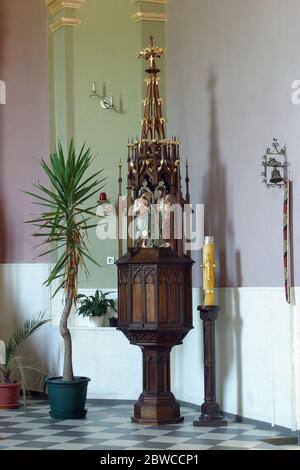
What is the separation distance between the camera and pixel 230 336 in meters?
8.48

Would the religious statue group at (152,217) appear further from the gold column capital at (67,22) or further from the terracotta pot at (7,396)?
the gold column capital at (67,22)

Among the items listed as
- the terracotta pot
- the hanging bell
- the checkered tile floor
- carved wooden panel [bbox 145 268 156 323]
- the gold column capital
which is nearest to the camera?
the checkered tile floor

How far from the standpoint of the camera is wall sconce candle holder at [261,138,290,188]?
24.9ft

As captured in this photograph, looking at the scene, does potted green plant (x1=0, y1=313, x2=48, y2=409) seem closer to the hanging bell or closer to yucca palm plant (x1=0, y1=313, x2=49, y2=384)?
yucca palm plant (x1=0, y1=313, x2=49, y2=384)

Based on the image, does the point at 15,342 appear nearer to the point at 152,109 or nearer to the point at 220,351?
the point at 220,351

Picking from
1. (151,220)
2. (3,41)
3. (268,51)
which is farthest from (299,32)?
(3,41)

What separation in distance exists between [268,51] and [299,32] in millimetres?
521

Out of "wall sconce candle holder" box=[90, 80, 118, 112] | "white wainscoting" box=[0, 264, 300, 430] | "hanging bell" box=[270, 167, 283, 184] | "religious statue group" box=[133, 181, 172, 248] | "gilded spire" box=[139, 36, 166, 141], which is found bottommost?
"white wainscoting" box=[0, 264, 300, 430]

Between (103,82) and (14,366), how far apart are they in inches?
126

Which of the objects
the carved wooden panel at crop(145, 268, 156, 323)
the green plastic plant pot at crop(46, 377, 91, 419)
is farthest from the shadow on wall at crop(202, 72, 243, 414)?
the green plastic plant pot at crop(46, 377, 91, 419)

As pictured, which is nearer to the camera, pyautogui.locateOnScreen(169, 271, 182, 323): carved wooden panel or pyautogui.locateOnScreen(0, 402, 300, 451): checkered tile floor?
pyautogui.locateOnScreen(0, 402, 300, 451): checkered tile floor

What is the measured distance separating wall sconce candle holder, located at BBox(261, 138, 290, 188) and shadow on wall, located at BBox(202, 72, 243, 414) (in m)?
0.87
